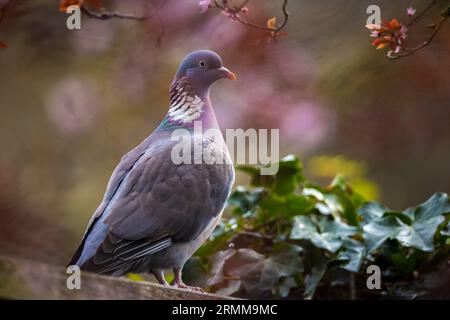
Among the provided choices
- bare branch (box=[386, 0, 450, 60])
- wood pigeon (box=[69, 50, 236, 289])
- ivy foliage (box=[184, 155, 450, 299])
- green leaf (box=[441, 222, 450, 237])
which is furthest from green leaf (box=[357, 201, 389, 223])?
bare branch (box=[386, 0, 450, 60])

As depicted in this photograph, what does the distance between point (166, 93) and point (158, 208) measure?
109 cm

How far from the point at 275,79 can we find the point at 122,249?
1132 mm

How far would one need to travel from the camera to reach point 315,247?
283cm

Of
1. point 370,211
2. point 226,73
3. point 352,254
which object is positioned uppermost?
point 226,73

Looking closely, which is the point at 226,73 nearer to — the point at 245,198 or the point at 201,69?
the point at 201,69

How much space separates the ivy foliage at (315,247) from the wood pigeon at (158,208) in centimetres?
28

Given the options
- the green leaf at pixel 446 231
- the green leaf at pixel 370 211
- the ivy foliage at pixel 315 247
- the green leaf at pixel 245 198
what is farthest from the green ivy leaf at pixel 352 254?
the green leaf at pixel 245 198

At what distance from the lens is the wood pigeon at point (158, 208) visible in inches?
92.9

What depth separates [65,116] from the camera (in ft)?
13.1

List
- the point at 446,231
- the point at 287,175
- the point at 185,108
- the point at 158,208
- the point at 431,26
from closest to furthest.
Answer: the point at 431,26, the point at 158,208, the point at 446,231, the point at 185,108, the point at 287,175

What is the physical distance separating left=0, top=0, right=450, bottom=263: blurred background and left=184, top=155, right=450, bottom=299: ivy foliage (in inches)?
13.6

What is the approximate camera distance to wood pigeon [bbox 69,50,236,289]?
2.36 m

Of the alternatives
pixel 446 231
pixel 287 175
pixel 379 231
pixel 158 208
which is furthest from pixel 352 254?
pixel 158 208

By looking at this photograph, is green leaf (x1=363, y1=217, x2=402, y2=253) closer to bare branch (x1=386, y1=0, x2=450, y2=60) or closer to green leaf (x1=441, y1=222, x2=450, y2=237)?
green leaf (x1=441, y1=222, x2=450, y2=237)
